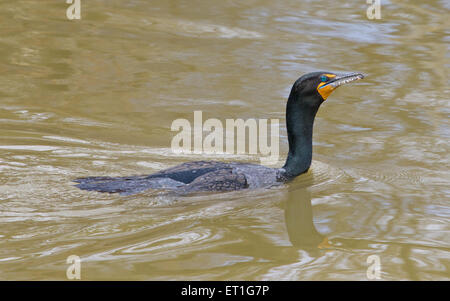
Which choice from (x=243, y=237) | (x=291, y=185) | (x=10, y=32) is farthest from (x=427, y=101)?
(x=10, y=32)

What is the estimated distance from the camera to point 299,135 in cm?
641

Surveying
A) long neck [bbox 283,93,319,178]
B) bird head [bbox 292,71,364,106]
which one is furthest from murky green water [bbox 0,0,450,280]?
bird head [bbox 292,71,364,106]

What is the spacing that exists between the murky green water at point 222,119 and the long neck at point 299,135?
15 centimetres

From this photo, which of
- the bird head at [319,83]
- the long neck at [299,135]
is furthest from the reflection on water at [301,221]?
the bird head at [319,83]

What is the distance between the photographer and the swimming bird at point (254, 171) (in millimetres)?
6031

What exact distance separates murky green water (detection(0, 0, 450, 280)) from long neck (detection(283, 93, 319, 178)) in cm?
15

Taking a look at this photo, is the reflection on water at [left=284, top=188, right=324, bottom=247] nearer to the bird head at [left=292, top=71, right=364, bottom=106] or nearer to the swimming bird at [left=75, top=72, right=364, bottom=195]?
the swimming bird at [left=75, top=72, right=364, bottom=195]

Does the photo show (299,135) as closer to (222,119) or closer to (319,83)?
(319,83)

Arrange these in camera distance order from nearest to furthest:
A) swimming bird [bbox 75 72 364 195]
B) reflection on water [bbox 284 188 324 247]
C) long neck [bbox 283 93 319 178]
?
1. reflection on water [bbox 284 188 324 247]
2. swimming bird [bbox 75 72 364 195]
3. long neck [bbox 283 93 319 178]

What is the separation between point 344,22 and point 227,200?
6.58m

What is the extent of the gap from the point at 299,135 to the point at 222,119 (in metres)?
1.95

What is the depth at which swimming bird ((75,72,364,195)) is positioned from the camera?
603 cm

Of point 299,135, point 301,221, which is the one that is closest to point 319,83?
point 299,135

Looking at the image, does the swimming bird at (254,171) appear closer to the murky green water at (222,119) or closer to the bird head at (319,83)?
the bird head at (319,83)
